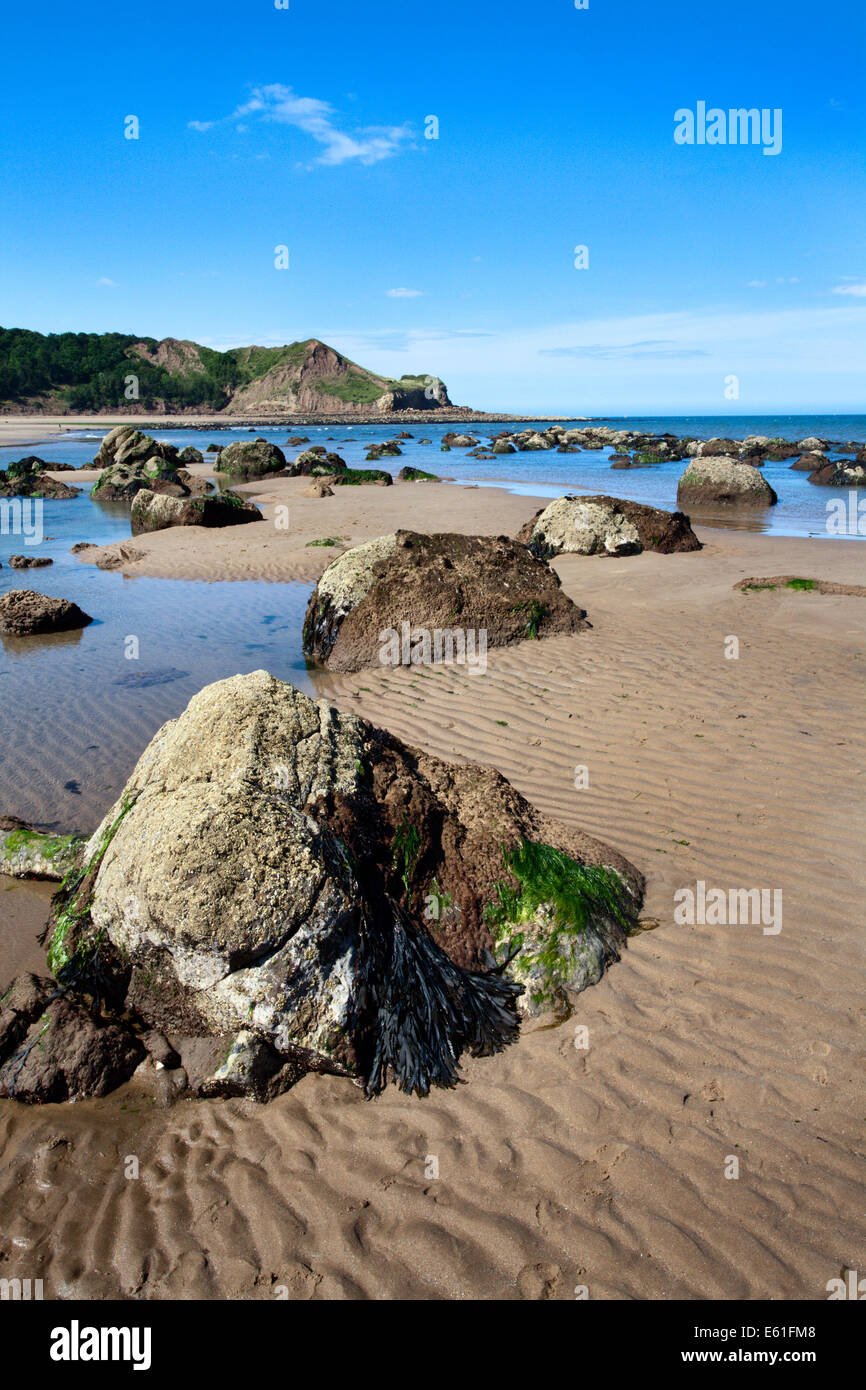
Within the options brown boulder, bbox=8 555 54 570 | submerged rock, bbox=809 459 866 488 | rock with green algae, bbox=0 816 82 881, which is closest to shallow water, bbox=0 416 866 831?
brown boulder, bbox=8 555 54 570

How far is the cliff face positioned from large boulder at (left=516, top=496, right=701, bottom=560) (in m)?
112

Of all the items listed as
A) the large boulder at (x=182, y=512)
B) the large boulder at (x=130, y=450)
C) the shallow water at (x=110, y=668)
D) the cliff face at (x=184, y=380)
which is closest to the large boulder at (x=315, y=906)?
the shallow water at (x=110, y=668)

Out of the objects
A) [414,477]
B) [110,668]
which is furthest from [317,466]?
[110,668]

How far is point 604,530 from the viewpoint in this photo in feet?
57.3

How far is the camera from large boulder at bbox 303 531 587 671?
11117 millimetres

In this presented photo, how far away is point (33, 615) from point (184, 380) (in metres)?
163

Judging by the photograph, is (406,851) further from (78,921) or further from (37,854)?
(37,854)

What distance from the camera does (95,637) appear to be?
41.3 feet

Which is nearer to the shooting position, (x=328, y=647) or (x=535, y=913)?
(x=535, y=913)

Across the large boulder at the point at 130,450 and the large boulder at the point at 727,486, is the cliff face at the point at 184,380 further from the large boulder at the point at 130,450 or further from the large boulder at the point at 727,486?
the large boulder at the point at 727,486

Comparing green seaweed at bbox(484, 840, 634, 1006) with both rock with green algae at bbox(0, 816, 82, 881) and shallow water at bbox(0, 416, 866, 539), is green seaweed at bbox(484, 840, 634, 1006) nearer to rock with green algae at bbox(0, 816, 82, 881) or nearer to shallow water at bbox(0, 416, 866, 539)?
rock with green algae at bbox(0, 816, 82, 881)

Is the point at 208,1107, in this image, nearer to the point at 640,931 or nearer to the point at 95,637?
the point at 640,931
